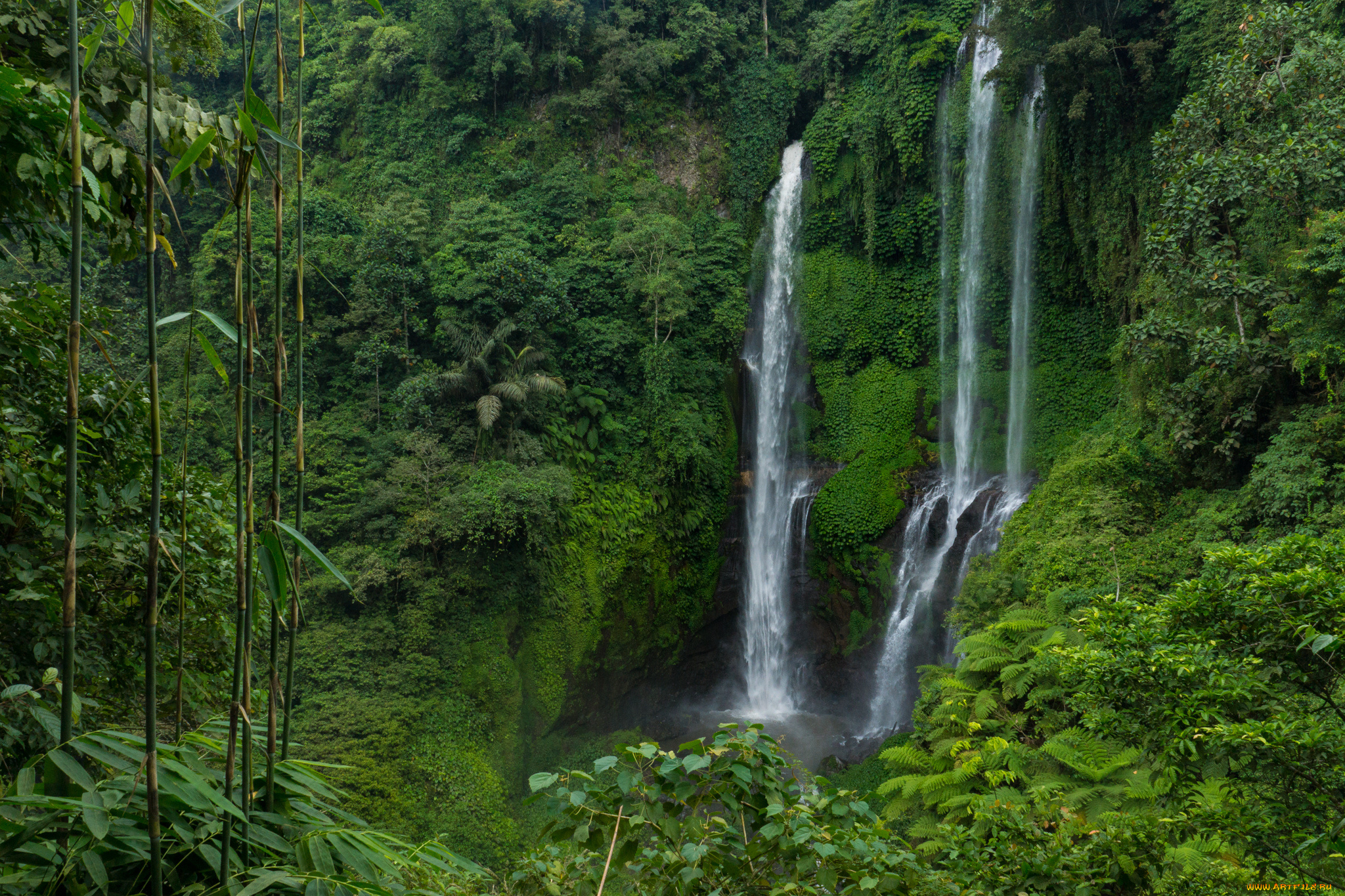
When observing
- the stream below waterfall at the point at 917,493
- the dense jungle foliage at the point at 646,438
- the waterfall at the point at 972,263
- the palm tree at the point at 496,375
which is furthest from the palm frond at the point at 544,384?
the waterfall at the point at 972,263

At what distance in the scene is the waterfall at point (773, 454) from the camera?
14242mm

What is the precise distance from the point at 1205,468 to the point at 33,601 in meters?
10.2

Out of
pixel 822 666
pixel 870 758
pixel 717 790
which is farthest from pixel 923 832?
pixel 822 666

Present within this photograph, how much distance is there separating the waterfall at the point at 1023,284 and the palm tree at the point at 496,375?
7.88 m

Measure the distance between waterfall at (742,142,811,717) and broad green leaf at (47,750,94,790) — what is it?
13.0 m

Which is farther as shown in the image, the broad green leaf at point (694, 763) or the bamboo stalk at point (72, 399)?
the broad green leaf at point (694, 763)

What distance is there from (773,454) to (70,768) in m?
14.5

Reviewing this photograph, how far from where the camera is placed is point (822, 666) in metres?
13.9

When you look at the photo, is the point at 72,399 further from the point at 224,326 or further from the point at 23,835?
the point at 23,835

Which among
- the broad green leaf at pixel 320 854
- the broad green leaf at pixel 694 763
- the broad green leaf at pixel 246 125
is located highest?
the broad green leaf at pixel 246 125

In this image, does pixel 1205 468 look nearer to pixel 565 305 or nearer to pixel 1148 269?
pixel 1148 269

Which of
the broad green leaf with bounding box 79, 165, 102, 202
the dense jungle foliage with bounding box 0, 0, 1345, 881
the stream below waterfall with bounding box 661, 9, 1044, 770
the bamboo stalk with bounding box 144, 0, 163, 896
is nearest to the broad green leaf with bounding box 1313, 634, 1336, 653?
the dense jungle foliage with bounding box 0, 0, 1345, 881

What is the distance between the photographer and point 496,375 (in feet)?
43.2

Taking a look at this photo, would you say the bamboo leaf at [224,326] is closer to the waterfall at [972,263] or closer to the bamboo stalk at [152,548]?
the bamboo stalk at [152,548]
